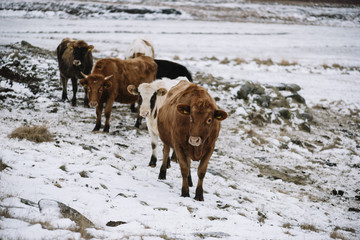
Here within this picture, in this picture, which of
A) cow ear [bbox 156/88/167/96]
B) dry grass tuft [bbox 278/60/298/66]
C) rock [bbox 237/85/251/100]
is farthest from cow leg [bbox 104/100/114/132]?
dry grass tuft [bbox 278/60/298/66]

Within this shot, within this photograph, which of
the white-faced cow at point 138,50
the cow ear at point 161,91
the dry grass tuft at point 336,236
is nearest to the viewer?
the dry grass tuft at point 336,236

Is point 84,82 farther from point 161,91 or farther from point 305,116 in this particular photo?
point 305,116

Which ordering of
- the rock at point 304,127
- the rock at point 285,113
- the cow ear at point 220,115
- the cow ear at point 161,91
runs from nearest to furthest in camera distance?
the cow ear at point 220,115 → the cow ear at point 161,91 → the rock at point 304,127 → the rock at point 285,113

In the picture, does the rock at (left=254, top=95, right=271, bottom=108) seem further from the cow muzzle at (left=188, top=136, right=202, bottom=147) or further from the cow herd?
the cow muzzle at (left=188, top=136, right=202, bottom=147)

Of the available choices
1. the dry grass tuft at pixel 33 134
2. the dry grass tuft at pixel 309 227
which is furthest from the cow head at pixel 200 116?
the dry grass tuft at pixel 33 134

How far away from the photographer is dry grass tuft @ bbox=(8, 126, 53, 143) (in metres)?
7.08

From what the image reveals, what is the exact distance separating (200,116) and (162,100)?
2.63m

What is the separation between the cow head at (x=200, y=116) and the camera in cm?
531

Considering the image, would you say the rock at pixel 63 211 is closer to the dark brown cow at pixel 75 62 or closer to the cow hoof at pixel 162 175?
the cow hoof at pixel 162 175

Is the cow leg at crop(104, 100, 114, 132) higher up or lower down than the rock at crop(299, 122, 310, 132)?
higher up

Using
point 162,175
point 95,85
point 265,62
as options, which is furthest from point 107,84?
point 265,62

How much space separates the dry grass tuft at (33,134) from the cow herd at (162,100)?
178 cm

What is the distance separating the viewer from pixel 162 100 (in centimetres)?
784

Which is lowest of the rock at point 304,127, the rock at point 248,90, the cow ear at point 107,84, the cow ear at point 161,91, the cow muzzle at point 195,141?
the rock at point 304,127
